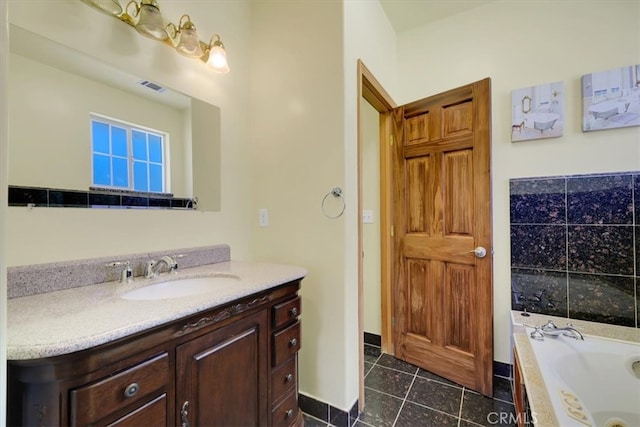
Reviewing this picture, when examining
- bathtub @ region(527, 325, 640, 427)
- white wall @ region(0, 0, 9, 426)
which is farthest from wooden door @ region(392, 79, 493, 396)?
white wall @ region(0, 0, 9, 426)

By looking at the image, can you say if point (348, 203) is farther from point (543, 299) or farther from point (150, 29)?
point (543, 299)

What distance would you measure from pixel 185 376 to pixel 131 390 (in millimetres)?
171

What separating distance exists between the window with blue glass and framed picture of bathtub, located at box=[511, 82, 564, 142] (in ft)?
7.49

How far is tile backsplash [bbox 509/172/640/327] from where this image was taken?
5.31 ft

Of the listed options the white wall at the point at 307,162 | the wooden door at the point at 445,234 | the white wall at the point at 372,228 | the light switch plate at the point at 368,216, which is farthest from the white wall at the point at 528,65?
the white wall at the point at 307,162

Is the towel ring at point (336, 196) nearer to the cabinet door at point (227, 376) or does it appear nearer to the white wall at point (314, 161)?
the white wall at point (314, 161)

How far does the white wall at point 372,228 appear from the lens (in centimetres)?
245

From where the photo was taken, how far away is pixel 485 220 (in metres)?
1.82

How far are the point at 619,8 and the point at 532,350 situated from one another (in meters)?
2.10

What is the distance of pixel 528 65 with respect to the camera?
191 centimetres

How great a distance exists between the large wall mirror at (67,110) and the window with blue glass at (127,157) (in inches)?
1.0

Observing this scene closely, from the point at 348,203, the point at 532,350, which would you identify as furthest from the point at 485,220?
the point at 348,203

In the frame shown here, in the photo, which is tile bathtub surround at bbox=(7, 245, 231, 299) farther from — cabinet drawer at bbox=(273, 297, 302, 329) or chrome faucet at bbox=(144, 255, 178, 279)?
cabinet drawer at bbox=(273, 297, 302, 329)

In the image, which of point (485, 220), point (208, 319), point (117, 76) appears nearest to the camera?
point (208, 319)
